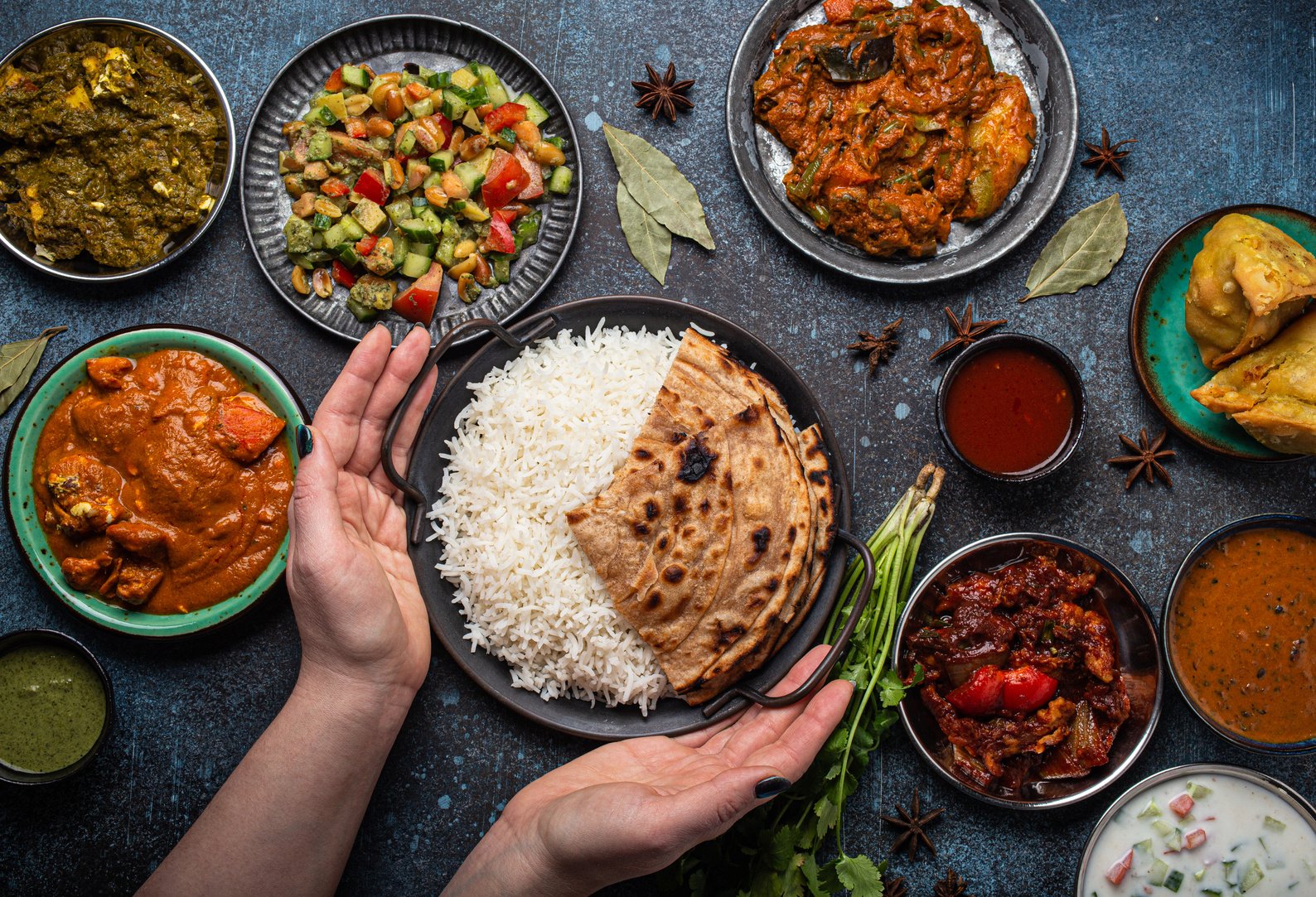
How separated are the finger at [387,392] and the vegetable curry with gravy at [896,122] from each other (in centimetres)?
144

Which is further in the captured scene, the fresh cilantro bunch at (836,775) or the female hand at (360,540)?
the fresh cilantro bunch at (836,775)

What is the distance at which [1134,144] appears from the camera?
10.5 ft

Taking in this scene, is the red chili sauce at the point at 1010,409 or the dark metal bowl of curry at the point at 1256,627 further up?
the red chili sauce at the point at 1010,409

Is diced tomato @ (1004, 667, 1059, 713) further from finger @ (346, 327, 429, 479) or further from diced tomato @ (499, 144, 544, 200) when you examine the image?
diced tomato @ (499, 144, 544, 200)

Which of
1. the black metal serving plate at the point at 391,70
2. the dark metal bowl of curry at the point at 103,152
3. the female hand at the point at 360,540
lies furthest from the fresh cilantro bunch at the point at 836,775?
the dark metal bowl of curry at the point at 103,152

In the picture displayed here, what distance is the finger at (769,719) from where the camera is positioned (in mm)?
2680

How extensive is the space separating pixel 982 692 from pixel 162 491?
2.79m

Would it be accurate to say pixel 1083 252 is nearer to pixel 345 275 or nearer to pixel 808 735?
pixel 808 735

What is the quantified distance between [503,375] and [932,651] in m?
1.74

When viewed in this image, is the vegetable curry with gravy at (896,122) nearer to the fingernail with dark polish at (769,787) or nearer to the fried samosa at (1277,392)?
the fried samosa at (1277,392)

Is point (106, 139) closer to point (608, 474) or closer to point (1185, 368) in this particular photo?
point (608, 474)

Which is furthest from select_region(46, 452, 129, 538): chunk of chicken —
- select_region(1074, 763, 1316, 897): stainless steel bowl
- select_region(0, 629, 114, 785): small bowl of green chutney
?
select_region(1074, 763, 1316, 897): stainless steel bowl

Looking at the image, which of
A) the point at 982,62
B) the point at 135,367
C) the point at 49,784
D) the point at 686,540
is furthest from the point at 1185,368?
the point at 49,784

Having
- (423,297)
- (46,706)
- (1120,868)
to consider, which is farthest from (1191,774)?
(46,706)
